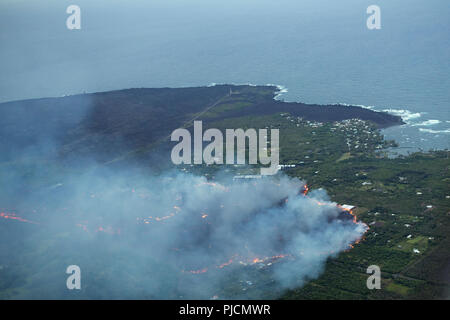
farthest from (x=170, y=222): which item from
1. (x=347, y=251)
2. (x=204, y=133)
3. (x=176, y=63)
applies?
(x=176, y=63)
